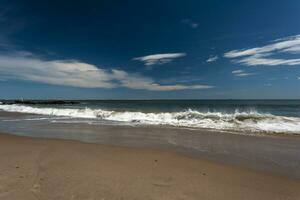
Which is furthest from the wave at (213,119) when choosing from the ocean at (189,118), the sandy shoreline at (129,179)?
the sandy shoreline at (129,179)

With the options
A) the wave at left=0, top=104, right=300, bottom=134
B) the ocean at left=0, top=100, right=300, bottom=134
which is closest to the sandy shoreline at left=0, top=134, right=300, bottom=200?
the ocean at left=0, top=100, right=300, bottom=134

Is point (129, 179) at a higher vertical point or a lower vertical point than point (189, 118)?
lower

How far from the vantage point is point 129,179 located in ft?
11.2

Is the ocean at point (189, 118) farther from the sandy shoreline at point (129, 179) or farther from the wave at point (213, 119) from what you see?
the sandy shoreline at point (129, 179)

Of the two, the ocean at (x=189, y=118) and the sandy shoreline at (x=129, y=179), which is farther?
the ocean at (x=189, y=118)

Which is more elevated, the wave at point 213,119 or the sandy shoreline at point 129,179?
the wave at point 213,119

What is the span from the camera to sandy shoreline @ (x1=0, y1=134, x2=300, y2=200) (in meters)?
2.87

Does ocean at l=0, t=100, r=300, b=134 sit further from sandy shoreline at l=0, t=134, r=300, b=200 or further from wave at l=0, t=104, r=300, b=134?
sandy shoreline at l=0, t=134, r=300, b=200

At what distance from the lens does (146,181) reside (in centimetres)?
335

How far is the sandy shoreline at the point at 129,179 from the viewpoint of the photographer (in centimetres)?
287

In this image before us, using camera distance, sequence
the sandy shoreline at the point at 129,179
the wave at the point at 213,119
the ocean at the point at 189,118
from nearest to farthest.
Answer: the sandy shoreline at the point at 129,179 < the wave at the point at 213,119 < the ocean at the point at 189,118

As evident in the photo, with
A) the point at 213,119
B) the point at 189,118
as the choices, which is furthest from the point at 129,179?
the point at 189,118

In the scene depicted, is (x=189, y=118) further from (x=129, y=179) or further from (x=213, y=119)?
(x=129, y=179)

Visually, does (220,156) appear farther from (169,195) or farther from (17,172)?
(17,172)
